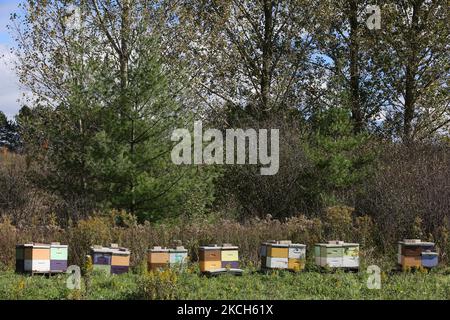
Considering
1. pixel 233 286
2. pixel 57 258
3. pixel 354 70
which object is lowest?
pixel 233 286

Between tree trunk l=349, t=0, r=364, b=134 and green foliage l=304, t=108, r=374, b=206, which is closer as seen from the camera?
green foliage l=304, t=108, r=374, b=206

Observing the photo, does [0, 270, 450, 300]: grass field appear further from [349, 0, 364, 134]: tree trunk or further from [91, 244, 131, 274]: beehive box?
[349, 0, 364, 134]: tree trunk

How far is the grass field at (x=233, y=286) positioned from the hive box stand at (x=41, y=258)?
7.9 inches

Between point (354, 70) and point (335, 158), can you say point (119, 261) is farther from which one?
point (354, 70)

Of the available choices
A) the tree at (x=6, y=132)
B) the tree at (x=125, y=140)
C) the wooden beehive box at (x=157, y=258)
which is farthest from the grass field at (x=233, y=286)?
the tree at (x=6, y=132)

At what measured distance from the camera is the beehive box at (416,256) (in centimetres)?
923

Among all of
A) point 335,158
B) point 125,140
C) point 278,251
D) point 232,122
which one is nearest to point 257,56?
point 232,122

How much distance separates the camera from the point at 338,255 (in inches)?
368

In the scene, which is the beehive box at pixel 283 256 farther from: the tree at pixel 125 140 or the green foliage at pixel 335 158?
the green foliage at pixel 335 158

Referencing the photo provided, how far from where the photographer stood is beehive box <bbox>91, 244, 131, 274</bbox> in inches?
358

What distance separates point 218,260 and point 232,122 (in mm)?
11605

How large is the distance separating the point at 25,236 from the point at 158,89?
403cm

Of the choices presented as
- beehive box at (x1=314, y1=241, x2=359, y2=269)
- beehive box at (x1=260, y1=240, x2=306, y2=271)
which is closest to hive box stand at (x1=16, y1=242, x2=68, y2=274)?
beehive box at (x1=260, y1=240, x2=306, y2=271)

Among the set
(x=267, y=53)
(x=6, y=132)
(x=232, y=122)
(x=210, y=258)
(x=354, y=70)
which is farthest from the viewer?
(x=6, y=132)
